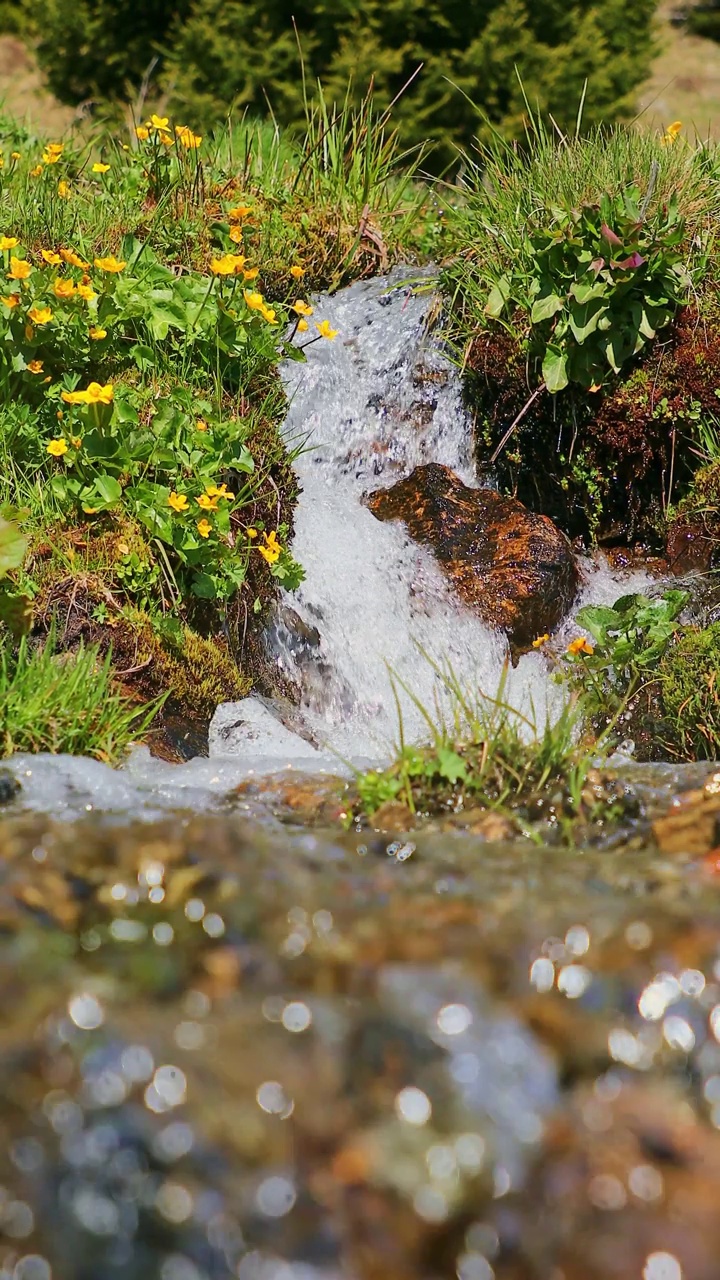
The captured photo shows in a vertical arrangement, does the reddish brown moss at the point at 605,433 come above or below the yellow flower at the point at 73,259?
below

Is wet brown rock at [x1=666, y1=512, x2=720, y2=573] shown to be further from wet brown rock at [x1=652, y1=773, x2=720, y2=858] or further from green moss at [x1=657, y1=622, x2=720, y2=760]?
wet brown rock at [x1=652, y1=773, x2=720, y2=858]

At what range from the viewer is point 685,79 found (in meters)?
15.4

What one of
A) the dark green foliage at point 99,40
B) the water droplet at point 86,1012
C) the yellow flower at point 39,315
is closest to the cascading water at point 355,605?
the water droplet at point 86,1012

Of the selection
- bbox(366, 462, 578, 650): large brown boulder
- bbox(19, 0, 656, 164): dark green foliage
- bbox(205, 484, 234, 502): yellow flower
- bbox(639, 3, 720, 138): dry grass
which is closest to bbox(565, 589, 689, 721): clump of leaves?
bbox(366, 462, 578, 650): large brown boulder

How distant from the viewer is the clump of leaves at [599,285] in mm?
4766

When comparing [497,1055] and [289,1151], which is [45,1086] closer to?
[289,1151]

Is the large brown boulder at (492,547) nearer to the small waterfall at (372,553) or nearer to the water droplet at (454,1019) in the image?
the small waterfall at (372,553)

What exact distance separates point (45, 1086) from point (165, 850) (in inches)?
24.1

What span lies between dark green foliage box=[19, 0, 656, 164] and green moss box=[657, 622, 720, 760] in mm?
5580

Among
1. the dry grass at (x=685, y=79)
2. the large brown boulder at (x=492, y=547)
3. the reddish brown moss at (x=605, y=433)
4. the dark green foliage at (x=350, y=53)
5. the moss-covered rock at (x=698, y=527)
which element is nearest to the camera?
the large brown boulder at (x=492, y=547)

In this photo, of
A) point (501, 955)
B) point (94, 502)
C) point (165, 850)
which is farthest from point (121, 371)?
point (501, 955)

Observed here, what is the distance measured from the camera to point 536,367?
5.09 meters

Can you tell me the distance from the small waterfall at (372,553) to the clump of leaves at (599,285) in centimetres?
60

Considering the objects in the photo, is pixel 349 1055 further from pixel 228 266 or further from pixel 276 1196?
pixel 228 266
